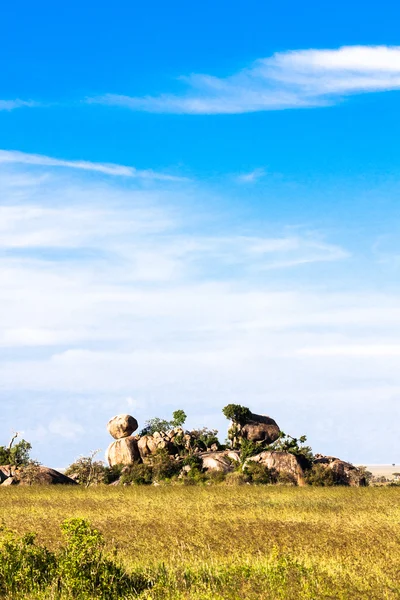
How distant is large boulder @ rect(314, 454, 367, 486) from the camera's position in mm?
56953

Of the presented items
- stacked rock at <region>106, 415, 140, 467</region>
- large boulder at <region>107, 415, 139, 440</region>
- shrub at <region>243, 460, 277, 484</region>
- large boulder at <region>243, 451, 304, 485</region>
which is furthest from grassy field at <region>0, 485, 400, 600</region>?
large boulder at <region>107, 415, 139, 440</region>

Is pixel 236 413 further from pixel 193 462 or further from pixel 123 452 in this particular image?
pixel 123 452

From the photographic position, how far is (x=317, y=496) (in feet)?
122

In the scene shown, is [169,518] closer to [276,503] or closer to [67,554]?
[276,503]

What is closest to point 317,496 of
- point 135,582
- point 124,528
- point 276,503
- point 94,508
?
point 276,503

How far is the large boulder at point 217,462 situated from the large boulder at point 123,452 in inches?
285

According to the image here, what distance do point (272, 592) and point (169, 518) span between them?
1337 centimetres

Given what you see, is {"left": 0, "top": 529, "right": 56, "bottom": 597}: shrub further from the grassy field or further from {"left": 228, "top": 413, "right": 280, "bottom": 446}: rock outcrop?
{"left": 228, "top": 413, "right": 280, "bottom": 446}: rock outcrop

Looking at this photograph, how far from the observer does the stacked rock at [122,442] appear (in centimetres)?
6381

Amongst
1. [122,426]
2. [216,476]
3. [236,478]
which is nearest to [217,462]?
[216,476]

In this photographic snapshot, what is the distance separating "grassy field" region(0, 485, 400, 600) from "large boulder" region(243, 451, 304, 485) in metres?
20.0

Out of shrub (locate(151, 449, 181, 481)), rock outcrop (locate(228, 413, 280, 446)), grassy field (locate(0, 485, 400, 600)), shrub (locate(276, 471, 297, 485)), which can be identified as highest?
rock outcrop (locate(228, 413, 280, 446))

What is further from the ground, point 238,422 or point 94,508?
point 238,422

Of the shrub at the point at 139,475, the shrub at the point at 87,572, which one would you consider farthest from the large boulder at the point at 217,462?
the shrub at the point at 87,572
